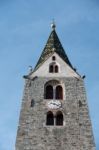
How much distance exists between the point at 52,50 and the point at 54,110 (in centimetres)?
847

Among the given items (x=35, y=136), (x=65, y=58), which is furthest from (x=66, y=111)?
(x=65, y=58)

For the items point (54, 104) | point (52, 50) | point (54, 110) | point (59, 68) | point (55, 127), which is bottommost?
point (55, 127)

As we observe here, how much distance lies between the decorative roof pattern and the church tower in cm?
19

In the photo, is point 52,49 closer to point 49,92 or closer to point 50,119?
point 49,92

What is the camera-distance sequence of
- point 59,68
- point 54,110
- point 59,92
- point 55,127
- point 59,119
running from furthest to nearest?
point 59,68 → point 59,92 → point 54,110 → point 59,119 → point 55,127

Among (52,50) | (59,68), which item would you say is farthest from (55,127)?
(52,50)

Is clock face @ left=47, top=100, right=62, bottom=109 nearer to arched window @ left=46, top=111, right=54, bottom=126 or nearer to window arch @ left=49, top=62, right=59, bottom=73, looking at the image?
arched window @ left=46, top=111, right=54, bottom=126

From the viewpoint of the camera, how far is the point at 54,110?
30.8 m

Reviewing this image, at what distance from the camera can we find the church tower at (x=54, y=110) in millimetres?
28266

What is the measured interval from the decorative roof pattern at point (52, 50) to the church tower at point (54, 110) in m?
0.19

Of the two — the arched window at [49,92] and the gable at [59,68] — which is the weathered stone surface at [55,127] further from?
the gable at [59,68]

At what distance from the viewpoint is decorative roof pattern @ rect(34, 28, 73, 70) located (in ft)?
122

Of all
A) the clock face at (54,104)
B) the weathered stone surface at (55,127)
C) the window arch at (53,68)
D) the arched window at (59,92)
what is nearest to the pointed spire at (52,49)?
the window arch at (53,68)

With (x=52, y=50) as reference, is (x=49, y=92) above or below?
below
